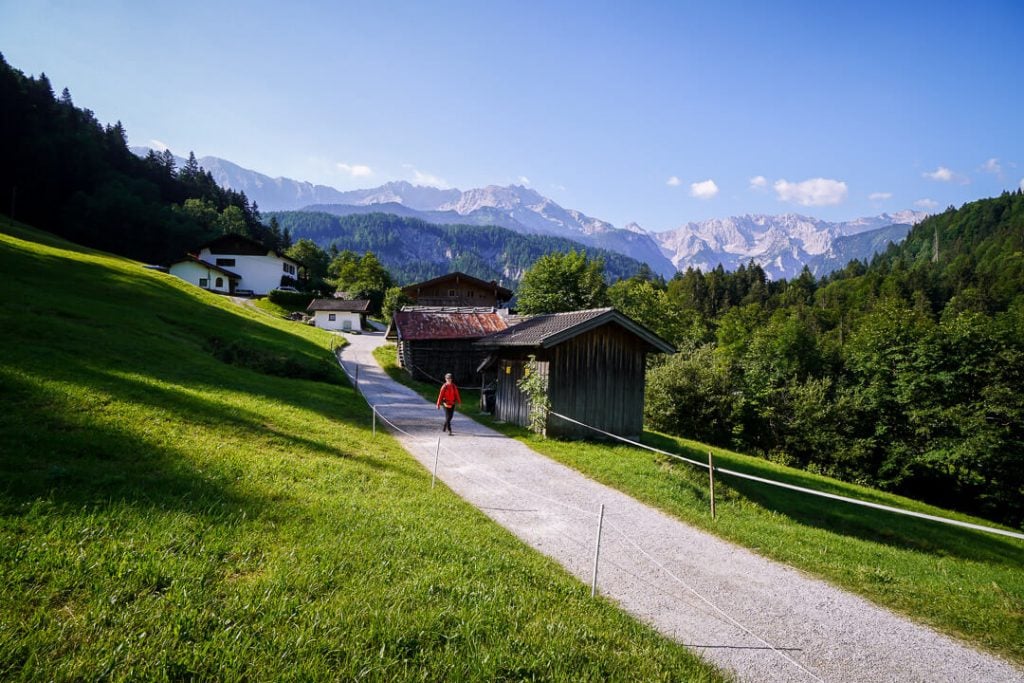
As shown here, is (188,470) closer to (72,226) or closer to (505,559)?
(505,559)

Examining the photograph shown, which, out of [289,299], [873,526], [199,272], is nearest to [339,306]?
[289,299]

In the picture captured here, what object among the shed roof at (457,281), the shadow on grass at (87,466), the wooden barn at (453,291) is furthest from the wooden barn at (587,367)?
the wooden barn at (453,291)

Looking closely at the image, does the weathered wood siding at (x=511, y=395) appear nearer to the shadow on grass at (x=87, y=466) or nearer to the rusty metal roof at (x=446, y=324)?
the rusty metal roof at (x=446, y=324)

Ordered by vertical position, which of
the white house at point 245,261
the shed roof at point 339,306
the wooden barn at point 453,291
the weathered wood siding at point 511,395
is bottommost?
the weathered wood siding at point 511,395

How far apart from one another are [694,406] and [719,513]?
24.1 m

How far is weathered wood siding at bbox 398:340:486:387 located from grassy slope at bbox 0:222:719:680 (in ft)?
64.7

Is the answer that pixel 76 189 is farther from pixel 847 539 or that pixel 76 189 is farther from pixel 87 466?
pixel 847 539

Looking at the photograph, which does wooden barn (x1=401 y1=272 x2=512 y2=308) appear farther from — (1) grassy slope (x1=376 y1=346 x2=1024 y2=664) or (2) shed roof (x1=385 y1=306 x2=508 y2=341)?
(1) grassy slope (x1=376 y1=346 x2=1024 y2=664)

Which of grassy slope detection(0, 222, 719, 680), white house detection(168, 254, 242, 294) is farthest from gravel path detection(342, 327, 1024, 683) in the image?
white house detection(168, 254, 242, 294)

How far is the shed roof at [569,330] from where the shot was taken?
686 inches

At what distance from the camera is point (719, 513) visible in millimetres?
11078

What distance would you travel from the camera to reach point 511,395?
20.1m

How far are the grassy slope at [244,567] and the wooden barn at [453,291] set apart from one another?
47416 millimetres

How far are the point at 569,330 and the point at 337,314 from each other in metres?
49.7
